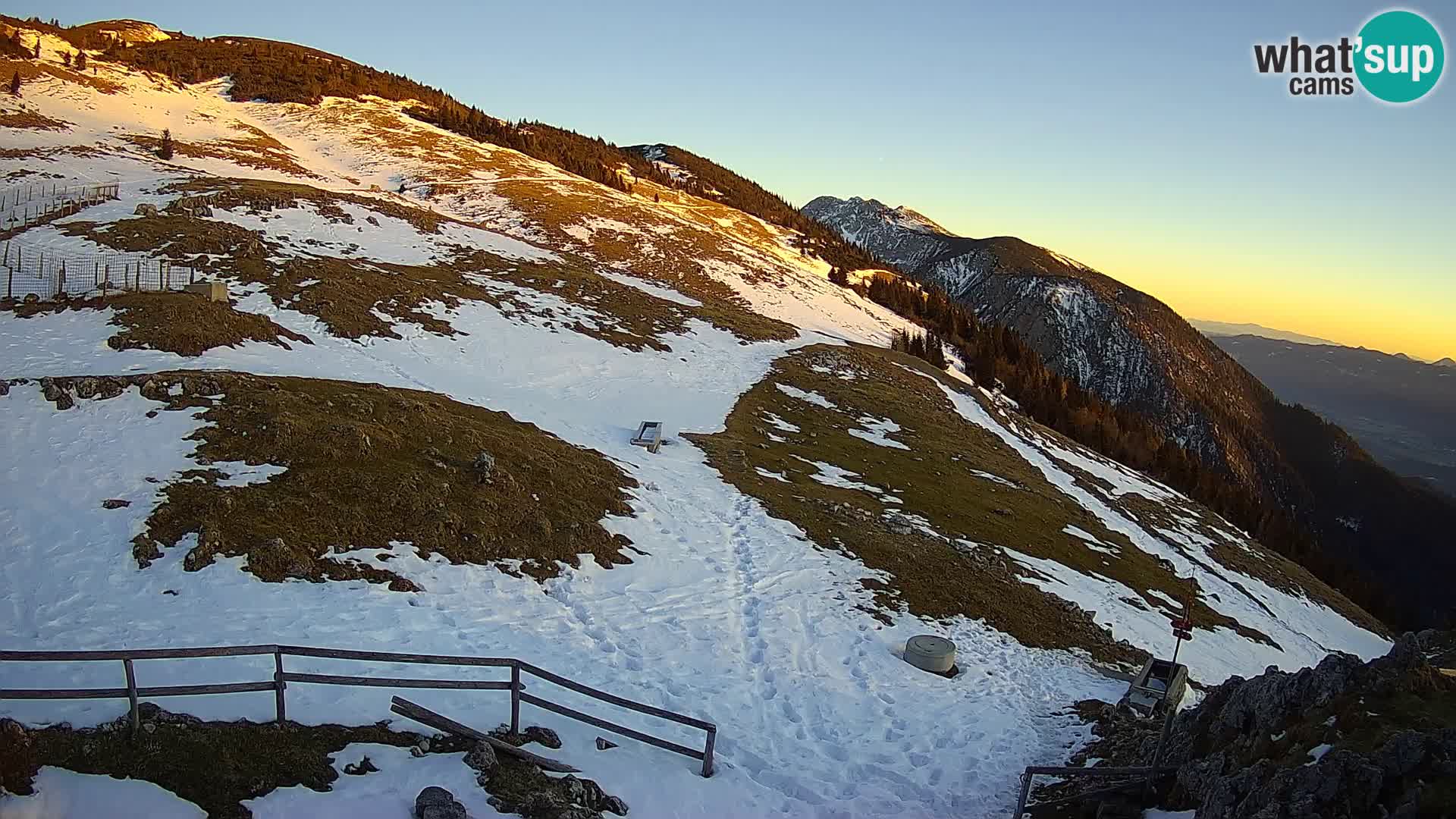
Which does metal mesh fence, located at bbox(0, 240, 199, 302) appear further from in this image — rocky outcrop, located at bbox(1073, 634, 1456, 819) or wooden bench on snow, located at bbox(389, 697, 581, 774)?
rocky outcrop, located at bbox(1073, 634, 1456, 819)

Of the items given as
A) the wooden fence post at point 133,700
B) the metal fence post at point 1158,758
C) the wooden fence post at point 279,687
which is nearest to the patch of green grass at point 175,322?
the wooden fence post at point 279,687

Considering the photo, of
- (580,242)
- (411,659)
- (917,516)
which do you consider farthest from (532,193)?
(411,659)

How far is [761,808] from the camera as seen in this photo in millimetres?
11984

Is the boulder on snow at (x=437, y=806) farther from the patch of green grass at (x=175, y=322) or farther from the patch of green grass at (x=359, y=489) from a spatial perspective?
the patch of green grass at (x=175, y=322)

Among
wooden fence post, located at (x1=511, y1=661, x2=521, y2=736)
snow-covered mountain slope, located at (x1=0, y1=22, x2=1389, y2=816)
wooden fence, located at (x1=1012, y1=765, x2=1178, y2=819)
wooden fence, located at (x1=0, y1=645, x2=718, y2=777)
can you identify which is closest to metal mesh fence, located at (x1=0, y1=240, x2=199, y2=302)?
snow-covered mountain slope, located at (x1=0, y1=22, x2=1389, y2=816)

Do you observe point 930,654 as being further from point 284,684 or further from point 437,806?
point 284,684

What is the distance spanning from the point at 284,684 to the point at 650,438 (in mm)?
20702

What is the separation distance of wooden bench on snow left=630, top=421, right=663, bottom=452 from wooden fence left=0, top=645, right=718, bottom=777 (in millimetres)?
17324

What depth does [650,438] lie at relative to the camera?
3062 cm

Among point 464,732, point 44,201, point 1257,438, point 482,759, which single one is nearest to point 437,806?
point 482,759

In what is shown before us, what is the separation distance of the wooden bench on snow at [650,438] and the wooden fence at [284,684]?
56.8 feet

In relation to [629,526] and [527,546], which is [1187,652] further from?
[527,546]

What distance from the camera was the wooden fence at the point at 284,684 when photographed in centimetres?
860

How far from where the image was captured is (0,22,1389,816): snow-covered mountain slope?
13766mm
